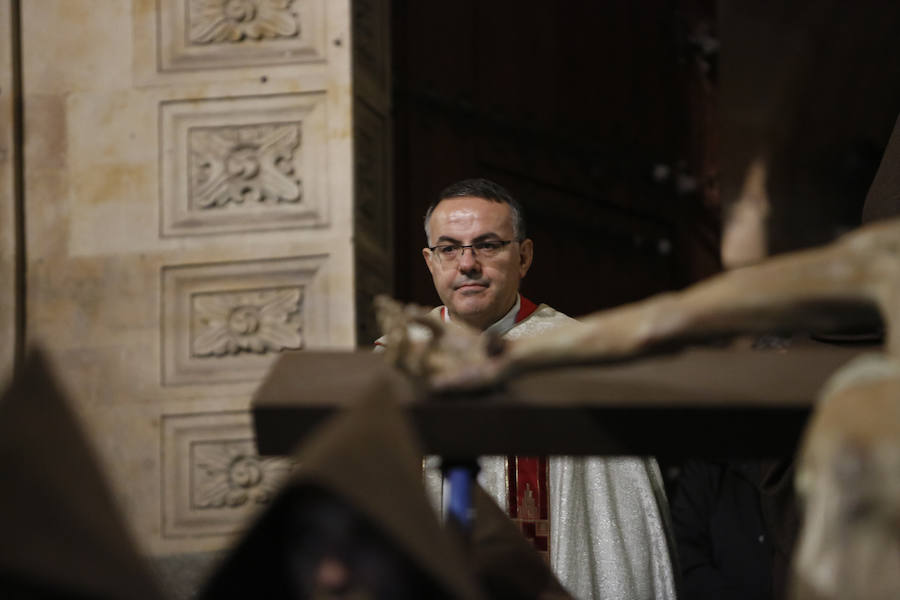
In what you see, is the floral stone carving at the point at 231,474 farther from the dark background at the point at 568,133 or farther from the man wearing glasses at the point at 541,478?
the dark background at the point at 568,133

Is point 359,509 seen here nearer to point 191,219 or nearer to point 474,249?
point 474,249

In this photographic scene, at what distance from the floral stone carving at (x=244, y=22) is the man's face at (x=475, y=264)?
3.99 feet

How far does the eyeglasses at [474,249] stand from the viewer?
5.95 meters

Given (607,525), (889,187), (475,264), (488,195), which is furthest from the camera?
(488,195)

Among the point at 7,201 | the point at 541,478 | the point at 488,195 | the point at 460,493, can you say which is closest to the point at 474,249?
the point at 488,195

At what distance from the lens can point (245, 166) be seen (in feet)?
22.5

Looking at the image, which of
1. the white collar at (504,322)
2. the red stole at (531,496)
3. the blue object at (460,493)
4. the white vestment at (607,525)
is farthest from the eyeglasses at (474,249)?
the blue object at (460,493)

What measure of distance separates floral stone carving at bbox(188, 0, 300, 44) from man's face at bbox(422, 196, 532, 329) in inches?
47.9

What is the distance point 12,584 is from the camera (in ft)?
8.55

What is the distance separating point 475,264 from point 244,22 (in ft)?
5.04

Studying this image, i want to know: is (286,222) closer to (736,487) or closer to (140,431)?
(140,431)

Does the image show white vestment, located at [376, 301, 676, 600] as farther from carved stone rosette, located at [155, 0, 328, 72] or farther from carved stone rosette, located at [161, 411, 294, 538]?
carved stone rosette, located at [155, 0, 328, 72]

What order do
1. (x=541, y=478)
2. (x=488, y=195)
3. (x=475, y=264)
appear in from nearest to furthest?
(x=541, y=478)
(x=475, y=264)
(x=488, y=195)

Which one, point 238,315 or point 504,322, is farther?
point 238,315
